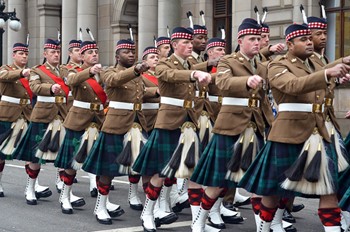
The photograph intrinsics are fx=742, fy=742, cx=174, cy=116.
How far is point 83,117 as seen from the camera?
8930mm

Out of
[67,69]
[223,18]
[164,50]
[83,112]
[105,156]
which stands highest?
[223,18]

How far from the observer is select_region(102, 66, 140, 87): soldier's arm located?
7594 mm

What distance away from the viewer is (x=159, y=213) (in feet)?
26.7

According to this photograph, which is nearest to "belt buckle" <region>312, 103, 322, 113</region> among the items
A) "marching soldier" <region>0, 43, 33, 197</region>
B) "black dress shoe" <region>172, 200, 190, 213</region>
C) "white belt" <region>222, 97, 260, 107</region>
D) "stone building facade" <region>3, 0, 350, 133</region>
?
"white belt" <region>222, 97, 260, 107</region>

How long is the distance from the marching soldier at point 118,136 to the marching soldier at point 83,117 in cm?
49

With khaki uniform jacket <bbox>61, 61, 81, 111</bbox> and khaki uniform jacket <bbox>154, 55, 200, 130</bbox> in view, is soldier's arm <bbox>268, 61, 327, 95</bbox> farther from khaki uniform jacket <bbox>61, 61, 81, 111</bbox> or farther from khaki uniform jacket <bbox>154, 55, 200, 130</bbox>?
khaki uniform jacket <bbox>61, 61, 81, 111</bbox>

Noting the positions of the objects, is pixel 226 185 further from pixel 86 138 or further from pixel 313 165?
pixel 86 138

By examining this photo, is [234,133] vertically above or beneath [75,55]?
beneath

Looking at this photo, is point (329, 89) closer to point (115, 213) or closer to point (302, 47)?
point (302, 47)

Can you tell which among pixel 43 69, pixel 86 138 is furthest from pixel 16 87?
pixel 86 138

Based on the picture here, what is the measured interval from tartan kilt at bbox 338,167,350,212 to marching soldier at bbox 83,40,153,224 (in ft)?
8.77

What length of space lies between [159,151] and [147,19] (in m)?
14.3

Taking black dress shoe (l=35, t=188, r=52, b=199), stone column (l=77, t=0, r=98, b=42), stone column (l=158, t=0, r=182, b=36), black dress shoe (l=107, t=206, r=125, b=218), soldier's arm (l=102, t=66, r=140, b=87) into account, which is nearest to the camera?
soldier's arm (l=102, t=66, r=140, b=87)

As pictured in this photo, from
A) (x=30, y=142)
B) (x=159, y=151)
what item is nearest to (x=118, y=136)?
(x=159, y=151)
